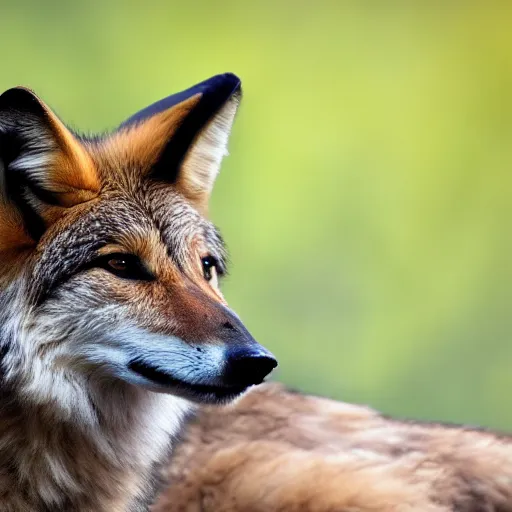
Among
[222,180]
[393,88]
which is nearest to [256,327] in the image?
[222,180]

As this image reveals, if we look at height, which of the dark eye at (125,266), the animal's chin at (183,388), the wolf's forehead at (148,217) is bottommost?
the animal's chin at (183,388)

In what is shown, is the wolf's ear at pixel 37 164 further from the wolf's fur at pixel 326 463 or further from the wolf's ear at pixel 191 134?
the wolf's fur at pixel 326 463

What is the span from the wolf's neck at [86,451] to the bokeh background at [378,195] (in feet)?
3.68

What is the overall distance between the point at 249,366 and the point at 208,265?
0.30 meters

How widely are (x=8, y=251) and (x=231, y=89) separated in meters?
0.47

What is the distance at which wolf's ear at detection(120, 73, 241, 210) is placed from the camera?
4.54 feet

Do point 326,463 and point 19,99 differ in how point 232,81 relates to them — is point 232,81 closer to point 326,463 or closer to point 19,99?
point 19,99

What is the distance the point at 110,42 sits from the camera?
2344 mm

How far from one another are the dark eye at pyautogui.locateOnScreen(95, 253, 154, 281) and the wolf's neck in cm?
20

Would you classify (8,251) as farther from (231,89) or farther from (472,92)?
(472,92)

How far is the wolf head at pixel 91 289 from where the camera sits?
3.79 ft

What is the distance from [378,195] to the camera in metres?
2.68

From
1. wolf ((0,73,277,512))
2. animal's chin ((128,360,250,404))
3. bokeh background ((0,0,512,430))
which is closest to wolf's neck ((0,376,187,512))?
wolf ((0,73,277,512))

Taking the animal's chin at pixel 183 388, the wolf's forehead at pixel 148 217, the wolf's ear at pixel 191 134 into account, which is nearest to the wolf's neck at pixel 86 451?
the animal's chin at pixel 183 388
